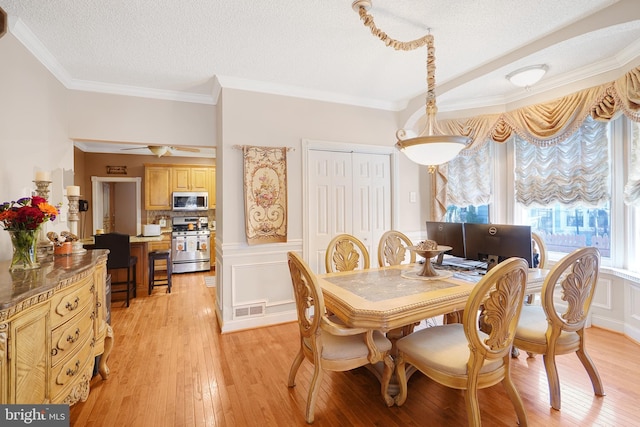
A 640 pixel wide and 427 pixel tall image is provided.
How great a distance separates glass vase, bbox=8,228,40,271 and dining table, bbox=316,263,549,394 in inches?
68.0

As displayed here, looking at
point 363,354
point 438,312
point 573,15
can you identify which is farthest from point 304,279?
point 573,15

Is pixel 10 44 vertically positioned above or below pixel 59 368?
above

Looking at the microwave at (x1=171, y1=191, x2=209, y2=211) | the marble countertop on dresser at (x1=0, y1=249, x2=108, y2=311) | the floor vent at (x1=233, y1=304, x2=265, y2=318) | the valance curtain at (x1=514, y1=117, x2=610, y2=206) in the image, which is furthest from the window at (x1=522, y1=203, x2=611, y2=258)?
the microwave at (x1=171, y1=191, x2=209, y2=211)

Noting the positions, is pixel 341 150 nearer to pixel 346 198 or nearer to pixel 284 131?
pixel 346 198

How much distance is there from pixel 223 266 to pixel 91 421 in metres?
1.59

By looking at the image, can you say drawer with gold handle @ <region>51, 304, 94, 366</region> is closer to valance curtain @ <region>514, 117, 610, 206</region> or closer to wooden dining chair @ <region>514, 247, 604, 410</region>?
wooden dining chair @ <region>514, 247, 604, 410</region>

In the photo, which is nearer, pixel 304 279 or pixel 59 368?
pixel 59 368

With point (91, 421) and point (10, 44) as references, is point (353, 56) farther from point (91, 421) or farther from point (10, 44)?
point (91, 421)

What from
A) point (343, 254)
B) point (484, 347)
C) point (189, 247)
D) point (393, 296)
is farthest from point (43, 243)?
point (189, 247)

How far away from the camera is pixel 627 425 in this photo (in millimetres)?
A: 1754

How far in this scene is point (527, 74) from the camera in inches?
117

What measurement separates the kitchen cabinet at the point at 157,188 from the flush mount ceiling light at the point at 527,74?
6.13m

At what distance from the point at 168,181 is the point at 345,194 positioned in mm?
4364

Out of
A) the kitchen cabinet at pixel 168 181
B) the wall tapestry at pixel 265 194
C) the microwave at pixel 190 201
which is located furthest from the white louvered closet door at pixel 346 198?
the kitchen cabinet at pixel 168 181
